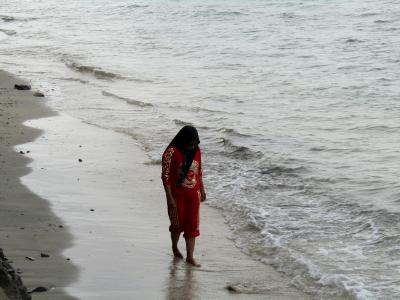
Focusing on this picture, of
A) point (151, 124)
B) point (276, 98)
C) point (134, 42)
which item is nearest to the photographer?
point (151, 124)

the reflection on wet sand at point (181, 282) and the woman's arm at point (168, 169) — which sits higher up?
the woman's arm at point (168, 169)

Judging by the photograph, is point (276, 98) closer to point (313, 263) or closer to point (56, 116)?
point (56, 116)

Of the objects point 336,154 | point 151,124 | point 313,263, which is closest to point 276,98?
point 151,124

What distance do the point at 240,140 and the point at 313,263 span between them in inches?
236

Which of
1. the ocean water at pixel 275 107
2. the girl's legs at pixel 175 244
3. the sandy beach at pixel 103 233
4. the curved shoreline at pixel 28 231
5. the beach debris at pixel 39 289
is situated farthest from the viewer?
the ocean water at pixel 275 107

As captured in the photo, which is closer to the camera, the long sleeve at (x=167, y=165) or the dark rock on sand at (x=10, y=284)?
the dark rock on sand at (x=10, y=284)

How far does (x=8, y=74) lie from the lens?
19906 mm

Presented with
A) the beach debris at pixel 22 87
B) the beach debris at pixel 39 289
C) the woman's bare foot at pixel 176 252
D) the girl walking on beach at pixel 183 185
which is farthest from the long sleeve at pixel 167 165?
the beach debris at pixel 22 87

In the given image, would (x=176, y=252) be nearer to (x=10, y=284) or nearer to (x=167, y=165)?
(x=167, y=165)

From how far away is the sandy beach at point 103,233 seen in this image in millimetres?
6223

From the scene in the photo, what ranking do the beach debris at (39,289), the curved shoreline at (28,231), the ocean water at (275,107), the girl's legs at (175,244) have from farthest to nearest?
the ocean water at (275,107)
the girl's legs at (175,244)
the curved shoreline at (28,231)
the beach debris at (39,289)

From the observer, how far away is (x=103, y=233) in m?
7.59

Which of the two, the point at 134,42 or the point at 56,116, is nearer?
the point at 56,116

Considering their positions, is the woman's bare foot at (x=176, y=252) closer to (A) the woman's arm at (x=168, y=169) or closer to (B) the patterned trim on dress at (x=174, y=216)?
(B) the patterned trim on dress at (x=174, y=216)
